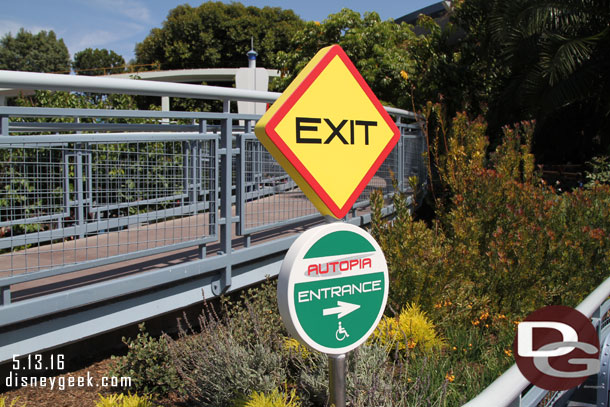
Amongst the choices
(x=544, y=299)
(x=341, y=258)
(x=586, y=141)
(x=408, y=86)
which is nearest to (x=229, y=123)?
(x=341, y=258)

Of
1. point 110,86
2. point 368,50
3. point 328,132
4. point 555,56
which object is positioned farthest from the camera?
point 368,50

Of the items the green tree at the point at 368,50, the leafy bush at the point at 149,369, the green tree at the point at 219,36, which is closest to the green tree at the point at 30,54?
the green tree at the point at 219,36

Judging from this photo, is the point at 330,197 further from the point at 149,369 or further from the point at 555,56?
the point at 555,56

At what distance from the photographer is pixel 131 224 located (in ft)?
14.4

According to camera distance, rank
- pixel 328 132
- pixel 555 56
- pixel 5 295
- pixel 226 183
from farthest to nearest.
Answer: pixel 555 56, pixel 226 183, pixel 5 295, pixel 328 132

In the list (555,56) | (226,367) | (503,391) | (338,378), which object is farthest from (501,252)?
(555,56)

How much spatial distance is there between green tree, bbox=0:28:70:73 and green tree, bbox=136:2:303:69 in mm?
27758

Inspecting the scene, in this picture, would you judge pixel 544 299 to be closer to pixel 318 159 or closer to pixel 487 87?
pixel 318 159

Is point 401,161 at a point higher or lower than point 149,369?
higher

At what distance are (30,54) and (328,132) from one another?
75.5 metres

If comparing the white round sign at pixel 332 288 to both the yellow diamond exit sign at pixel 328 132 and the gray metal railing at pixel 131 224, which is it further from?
the gray metal railing at pixel 131 224

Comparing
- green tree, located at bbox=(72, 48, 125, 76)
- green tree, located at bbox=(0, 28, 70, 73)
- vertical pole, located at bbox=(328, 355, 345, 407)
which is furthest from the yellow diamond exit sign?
green tree, located at bbox=(0, 28, 70, 73)

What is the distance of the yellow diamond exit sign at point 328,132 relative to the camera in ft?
7.17

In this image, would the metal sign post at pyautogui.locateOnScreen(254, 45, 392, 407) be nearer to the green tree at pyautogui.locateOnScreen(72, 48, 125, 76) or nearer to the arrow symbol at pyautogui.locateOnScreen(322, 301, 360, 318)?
the arrow symbol at pyautogui.locateOnScreen(322, 301, 360, 318)
